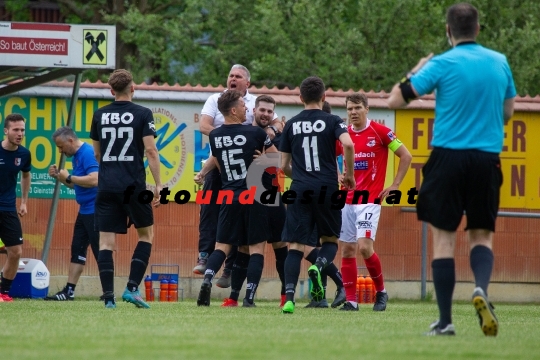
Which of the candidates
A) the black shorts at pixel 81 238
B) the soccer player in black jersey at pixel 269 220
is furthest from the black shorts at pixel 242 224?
the black shorts at pixel 81 238

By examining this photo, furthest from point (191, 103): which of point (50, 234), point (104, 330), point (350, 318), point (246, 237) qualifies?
point (104, 330)

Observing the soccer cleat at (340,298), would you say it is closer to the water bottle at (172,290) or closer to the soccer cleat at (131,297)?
the soccer cleat at (131,297)

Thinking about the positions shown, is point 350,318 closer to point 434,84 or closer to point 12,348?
point 434,84

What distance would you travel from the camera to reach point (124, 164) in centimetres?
1041

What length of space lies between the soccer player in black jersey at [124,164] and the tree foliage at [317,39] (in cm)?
1167

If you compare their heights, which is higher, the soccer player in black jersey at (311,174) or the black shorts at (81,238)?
the soccer player in black jersey at (311,174)

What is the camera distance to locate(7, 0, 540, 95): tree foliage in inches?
870

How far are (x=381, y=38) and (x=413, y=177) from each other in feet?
22.9

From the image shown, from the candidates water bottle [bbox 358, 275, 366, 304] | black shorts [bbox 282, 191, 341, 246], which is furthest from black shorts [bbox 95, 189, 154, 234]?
water bottle [bbox 358, 275, 366, 304]

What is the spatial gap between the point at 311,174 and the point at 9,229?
4.33 meters

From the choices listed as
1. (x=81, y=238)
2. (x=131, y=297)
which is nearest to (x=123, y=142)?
(x=131, y=297)

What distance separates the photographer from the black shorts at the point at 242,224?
11.0 meters

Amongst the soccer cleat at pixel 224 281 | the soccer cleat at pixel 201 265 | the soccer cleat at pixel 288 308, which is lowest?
the soccer cleat at pixel 288 308

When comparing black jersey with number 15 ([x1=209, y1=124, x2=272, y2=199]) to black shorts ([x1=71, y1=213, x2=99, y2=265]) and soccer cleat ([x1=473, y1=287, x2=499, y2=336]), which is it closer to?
black shorts ([x1=71, y1=213, x2=99, y2=265])
